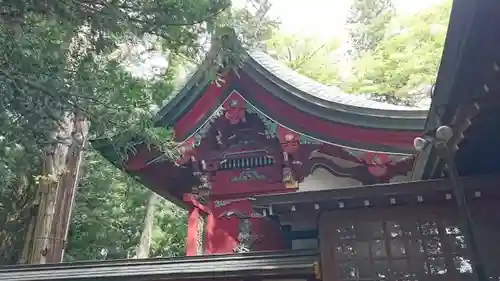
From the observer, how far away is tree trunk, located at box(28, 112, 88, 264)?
20.9 ft

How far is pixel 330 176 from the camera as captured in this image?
18.4ft

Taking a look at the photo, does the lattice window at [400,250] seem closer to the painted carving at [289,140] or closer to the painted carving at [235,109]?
the painted carving at [289,140]

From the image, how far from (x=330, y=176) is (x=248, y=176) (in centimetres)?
105

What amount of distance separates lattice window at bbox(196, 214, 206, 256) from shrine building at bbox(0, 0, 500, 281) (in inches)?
0.6

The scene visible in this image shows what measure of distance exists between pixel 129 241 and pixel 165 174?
336 inches

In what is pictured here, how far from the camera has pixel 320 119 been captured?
17.7 ft

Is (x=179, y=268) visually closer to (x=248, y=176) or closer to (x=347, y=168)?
(x=248, y=176)

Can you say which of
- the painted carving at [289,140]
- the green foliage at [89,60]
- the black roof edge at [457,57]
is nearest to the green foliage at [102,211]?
the painted carving at [289,140]

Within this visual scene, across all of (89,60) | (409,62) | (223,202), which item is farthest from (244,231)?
(409,62)

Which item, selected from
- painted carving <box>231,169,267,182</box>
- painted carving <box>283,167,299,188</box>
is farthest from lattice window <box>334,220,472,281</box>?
painted carving <box>231,169,267,182</box>

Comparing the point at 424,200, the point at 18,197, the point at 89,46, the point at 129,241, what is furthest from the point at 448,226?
the point at 129,241

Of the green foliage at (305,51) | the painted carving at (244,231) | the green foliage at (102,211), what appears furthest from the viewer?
the green foliage at (305,51)

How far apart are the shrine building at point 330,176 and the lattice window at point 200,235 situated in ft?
0.05

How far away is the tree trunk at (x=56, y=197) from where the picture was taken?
638 centimetres
